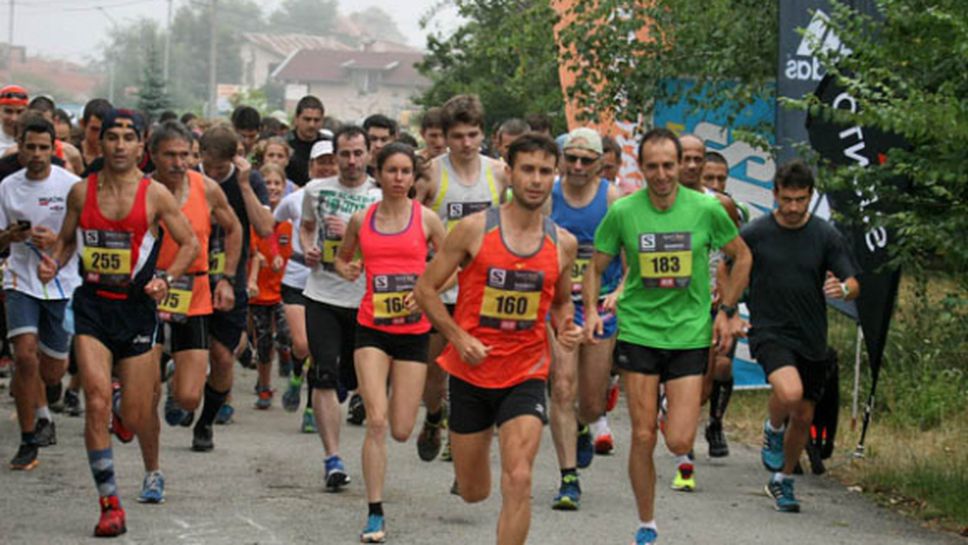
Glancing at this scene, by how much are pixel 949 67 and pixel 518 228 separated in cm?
289

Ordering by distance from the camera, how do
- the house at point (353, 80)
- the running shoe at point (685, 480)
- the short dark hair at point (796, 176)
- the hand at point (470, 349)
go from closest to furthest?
the hand at point (470, 349)
the short dark hair at point (796, 176)
the running shoe at point (685, 480)
the house at point (353, 80)

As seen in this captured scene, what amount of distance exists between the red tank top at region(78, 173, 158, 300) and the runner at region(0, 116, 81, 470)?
1799 millimetres

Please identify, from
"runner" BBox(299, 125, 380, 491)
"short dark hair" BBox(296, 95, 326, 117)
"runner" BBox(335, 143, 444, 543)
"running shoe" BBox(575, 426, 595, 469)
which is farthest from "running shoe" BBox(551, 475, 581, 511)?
"short dark hair" BBox(296, 95, 326, 117)

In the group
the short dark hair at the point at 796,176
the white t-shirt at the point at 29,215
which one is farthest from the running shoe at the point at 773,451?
the white t-shirt at the point at 29,215

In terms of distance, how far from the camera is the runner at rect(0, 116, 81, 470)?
37.2 ft

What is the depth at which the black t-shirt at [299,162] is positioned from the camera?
16.2 metres

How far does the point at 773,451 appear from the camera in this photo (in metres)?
10.8

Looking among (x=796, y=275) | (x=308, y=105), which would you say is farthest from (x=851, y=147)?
(x=308, y=105)

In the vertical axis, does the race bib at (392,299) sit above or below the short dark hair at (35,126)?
below

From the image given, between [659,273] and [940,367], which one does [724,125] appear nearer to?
[940,367]

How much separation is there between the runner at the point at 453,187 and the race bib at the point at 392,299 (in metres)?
1.03

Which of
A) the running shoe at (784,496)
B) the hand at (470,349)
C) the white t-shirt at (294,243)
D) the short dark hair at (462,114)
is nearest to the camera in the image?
the hand at (470,349)

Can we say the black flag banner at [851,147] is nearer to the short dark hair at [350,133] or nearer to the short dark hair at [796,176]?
the short dark hair at [796,176]

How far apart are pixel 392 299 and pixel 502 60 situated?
49.1ft
